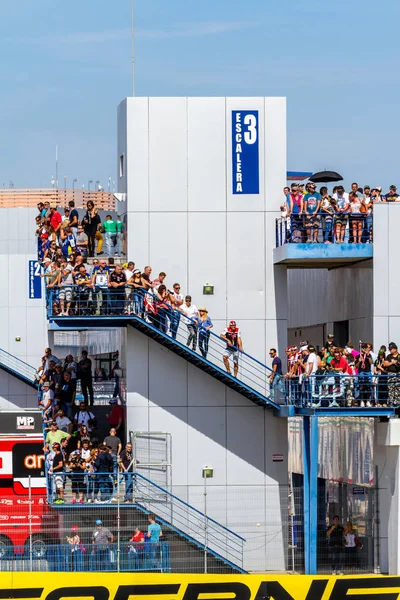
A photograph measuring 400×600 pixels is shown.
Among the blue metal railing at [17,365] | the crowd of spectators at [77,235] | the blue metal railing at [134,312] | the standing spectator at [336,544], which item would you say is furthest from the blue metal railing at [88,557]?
the blue metal railing at [17,365]

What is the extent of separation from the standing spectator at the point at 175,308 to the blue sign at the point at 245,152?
10.6 ft

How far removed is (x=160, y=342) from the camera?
110 feet

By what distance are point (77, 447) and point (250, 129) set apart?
9.14 m

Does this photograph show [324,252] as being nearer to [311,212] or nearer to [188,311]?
[311,212]

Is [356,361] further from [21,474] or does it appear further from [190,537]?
[21,474]

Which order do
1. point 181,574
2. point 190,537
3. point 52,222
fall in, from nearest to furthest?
point 181,574 → point 190,537 → point 52,222

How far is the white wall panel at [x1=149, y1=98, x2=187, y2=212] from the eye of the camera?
33.8m

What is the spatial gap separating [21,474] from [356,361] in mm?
10140

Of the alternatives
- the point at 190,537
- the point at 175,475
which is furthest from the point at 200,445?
the point at 190,537

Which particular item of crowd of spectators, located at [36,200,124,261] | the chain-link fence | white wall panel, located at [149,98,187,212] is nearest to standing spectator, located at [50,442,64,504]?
the chain-link fence

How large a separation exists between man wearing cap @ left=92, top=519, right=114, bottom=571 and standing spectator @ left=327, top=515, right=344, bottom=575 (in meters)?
5.28

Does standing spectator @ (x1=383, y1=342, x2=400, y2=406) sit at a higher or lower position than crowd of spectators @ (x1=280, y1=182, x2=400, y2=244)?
lower

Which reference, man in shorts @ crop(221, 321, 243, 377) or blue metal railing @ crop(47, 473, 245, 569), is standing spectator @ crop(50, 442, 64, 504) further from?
man in shorts @ crop(221, 321, 243, 377)

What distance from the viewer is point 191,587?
2677cm
